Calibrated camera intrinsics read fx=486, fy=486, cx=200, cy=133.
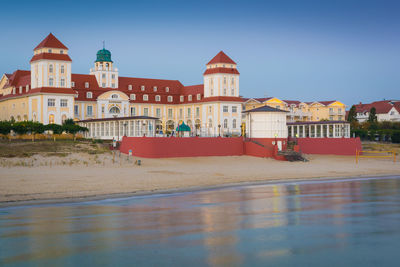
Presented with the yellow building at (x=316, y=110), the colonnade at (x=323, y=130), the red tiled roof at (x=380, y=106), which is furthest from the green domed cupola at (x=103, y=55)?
the red tiled roof at (x=380, y=106)

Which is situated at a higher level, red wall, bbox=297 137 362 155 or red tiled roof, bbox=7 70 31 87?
red tiled roof, bbox=7 70 31 87

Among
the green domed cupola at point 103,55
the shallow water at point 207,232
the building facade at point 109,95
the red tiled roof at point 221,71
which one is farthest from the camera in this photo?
the green domed cupola at point 103,55

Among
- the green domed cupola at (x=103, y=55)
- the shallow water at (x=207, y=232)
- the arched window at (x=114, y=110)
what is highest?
the green domed cupola at (x=103, y=55)

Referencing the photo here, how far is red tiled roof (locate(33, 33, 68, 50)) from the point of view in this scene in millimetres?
71938

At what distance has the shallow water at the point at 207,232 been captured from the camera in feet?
43.5

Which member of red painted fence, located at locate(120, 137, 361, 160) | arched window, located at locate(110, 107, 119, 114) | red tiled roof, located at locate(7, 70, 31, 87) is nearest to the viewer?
red painted fence, located at locate(120, 137, 361, 160)

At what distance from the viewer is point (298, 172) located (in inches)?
1618

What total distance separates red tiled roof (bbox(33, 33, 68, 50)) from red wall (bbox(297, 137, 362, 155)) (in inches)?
1493

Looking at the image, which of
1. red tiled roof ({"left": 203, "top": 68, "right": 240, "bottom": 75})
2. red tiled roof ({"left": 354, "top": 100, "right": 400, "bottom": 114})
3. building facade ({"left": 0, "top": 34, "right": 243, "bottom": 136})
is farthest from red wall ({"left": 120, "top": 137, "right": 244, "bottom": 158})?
red tiled roof ({"left": 354, "top": 100, "right": 400, "bottom": 114})

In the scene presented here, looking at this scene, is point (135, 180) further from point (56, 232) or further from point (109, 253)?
point (109, 253)

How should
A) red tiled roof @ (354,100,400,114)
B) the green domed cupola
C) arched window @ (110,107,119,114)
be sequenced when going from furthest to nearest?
red tiled roof @ (354,100,400,114) → the green domed cupola → arched window @ (110,107,119,114)

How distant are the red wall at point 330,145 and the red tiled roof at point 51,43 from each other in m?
37.9

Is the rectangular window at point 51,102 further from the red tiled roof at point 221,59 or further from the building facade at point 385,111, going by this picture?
the building facade at point 385,111

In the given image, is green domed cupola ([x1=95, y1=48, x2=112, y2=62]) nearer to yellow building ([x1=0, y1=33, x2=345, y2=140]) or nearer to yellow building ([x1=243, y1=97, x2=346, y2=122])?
yellow building ([x1=0, y1=33, x2=345, y2=140])
